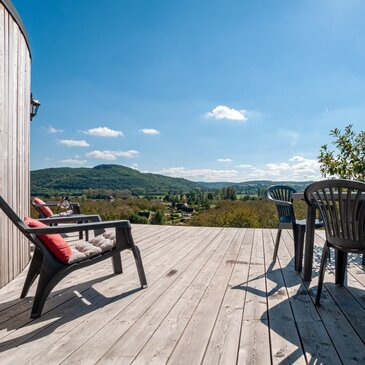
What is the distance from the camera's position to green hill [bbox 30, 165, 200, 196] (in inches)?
698

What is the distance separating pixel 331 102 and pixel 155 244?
670 cm

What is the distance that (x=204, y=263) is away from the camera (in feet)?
10.4

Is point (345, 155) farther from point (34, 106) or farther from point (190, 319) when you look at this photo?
point (34, 106)

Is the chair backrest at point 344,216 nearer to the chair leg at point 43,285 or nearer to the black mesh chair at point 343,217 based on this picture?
the black mesh chair at point 343,217

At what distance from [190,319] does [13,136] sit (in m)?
2.32

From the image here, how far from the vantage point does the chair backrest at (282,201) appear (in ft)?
9.87

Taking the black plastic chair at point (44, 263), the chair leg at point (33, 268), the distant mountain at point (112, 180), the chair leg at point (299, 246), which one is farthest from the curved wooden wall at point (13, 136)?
the distant mountain at point (112, 180)

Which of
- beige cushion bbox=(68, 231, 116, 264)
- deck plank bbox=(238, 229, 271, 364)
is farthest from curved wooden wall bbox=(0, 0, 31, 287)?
deck plank bbox=(238, 229, 271, 364)

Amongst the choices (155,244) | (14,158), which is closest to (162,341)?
(14,158)

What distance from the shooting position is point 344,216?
6.11 feet

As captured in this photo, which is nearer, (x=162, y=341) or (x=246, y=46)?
(x=162, y=341)

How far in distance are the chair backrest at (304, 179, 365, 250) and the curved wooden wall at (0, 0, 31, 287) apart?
2.60 m

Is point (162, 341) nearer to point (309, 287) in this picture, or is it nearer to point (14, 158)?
point (309, 287)

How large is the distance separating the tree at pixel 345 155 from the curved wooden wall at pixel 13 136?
13.6 ft
